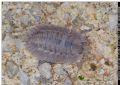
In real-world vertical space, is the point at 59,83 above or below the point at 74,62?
below

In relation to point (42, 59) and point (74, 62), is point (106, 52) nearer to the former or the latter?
point (74, 62)

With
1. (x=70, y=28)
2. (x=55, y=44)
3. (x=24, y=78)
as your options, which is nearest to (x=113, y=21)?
(x=70, y=28)

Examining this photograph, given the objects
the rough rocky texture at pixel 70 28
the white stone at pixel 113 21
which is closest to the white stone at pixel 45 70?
the rough rocky texture at pixel 70 28

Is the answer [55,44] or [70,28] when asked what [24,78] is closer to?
[55,44]

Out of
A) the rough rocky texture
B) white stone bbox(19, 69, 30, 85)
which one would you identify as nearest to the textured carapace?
the rough rocky texture

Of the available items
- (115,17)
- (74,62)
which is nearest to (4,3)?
(74,62)
